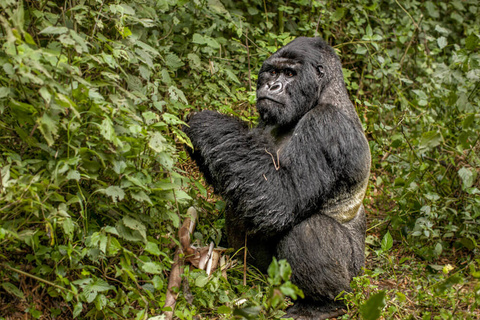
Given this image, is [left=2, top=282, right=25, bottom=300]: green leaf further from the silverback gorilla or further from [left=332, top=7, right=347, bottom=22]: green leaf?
[left=332, top=7, right=347, bottom=22]: green leaf

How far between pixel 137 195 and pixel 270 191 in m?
1.12

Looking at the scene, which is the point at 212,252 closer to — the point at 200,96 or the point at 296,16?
the point at 200,96

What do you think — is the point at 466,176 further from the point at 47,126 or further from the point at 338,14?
the point at 47,126

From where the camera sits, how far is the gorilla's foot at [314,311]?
382 centimetres

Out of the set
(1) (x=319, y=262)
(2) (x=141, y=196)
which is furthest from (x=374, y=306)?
(2) (x=141, y=196)

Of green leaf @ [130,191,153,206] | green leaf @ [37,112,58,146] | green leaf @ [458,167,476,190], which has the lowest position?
green leaf @ [458,167,476,190]

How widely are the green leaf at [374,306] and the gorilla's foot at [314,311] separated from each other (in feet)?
2.96

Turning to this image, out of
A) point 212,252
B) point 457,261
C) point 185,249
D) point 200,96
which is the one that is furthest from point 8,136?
point 457,261

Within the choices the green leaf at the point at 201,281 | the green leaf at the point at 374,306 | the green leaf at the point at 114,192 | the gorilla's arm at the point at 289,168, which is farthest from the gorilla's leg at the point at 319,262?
the green leaf at the point at 114,192

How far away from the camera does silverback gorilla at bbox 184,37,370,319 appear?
375 cm

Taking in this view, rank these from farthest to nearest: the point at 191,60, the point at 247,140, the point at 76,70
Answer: the point at 191,60 < the point at 247,140 < the point at 76,70

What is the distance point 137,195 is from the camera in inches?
117

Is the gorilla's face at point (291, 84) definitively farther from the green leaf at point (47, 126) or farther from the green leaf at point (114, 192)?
the green leaf at point (47, 126)

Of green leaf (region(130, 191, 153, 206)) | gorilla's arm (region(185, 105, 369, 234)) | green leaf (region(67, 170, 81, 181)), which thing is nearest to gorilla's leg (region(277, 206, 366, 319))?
gorilla's arm (region(185, 105, 369, 234))
